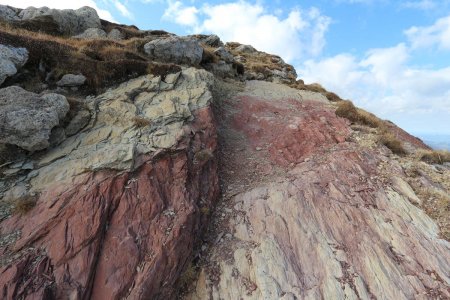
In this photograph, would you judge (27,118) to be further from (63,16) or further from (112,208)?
(63,16)

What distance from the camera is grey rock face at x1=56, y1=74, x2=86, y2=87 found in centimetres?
1412

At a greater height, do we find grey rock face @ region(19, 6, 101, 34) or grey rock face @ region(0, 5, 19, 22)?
grey rock face @ region(19, 6, 101, 34)

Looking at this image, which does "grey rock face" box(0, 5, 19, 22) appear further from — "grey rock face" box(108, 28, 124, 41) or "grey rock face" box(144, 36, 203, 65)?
"grey rock face" box(144, 36, 203, 65)

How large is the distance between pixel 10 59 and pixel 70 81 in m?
2.39

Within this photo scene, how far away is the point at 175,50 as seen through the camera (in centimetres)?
2159

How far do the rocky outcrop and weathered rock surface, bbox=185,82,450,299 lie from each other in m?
17.8

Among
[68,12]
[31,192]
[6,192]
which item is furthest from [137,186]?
[68,12]

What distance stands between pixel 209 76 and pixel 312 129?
7.02m

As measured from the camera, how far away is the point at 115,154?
11.0 metres

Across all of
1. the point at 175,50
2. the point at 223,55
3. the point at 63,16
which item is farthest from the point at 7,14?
the point at 223,55

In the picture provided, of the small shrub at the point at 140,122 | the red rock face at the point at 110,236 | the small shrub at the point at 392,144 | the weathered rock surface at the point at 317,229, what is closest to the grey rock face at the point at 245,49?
the weathered rock surface at the point at 317,229

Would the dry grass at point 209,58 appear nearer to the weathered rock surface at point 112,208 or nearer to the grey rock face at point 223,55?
the grey rock face at point 223,55

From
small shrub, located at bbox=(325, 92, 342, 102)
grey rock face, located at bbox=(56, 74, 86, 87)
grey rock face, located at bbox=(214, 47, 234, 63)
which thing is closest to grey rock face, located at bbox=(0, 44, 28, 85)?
grey rock face, located at bbox=(56, 74, 86, 87)

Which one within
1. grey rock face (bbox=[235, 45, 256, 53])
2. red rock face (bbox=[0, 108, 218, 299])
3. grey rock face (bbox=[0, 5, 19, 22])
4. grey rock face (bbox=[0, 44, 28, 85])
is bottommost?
red rock face (bbox=[0, 108, 218, 299])
